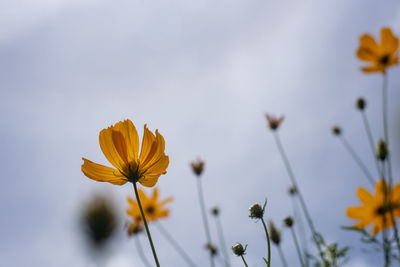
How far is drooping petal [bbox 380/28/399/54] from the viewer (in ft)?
5.87

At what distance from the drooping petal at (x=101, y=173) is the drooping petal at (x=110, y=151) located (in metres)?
0.02

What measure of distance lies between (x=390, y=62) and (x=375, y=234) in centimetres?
93

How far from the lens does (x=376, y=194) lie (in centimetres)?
179

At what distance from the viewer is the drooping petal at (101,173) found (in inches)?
34.5

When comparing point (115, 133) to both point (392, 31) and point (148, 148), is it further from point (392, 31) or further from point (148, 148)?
point (392, 31)

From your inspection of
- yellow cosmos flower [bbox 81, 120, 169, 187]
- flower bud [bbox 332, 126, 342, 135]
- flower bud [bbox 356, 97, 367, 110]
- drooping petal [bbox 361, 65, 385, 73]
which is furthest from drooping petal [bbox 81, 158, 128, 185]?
flower bud [bbox 332, 126, 342, 135]

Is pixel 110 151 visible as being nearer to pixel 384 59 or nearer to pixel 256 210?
pixel 256 210

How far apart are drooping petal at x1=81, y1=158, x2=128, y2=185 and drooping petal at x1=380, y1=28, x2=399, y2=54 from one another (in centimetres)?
166

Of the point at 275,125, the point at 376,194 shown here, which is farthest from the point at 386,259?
the point at 275,125

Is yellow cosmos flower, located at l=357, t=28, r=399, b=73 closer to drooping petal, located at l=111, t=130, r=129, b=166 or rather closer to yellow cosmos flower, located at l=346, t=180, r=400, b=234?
yellow cosmos flower, located at l=346, t=180, r=400, b=234

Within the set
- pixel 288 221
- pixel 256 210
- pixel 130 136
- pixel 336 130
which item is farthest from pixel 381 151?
pixel 336 130

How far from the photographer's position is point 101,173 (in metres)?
0.91

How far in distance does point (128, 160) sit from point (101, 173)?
0.08 metres

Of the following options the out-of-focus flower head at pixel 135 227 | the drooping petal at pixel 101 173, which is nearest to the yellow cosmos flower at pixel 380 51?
the drooping petal at pixel 101 173
